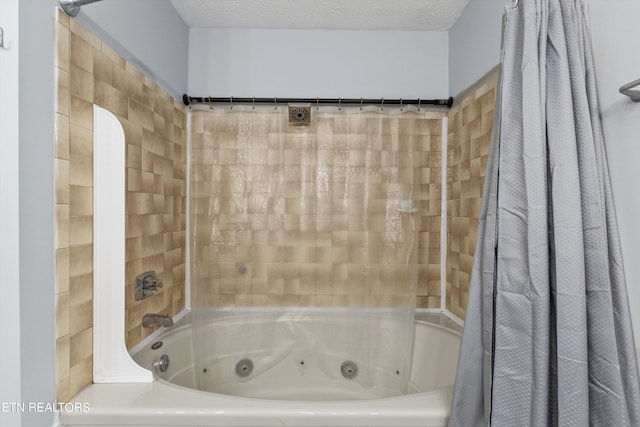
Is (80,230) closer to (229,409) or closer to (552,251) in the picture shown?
(229,409)

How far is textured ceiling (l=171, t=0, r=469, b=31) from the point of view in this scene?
1687 mm

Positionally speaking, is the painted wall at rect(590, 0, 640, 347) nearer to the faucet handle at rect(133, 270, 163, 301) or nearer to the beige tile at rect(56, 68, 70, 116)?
the beige tile at rect(56, 68, 70, 116)

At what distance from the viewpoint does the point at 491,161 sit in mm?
901

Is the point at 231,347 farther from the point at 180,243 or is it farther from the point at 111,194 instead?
the point at 111,194

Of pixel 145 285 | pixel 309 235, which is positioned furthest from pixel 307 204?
pixel 145 285

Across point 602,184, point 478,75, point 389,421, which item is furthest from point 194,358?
point 478,75

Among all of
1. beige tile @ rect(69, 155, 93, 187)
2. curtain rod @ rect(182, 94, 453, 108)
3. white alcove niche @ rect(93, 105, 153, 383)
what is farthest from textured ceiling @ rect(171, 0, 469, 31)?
beige tile @ rect(69, 155, 93, 187)

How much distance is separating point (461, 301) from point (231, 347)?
3.95ft

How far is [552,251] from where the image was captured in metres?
0.81

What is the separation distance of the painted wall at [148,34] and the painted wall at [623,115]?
150 cm

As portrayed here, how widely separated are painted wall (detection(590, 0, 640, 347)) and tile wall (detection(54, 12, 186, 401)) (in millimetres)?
1448

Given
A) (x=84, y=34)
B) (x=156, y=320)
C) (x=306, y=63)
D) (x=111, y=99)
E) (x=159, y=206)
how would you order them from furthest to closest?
(x=306, y=63) → (x=159, y=206) → (x=156, y=320) → (x=111, y=99) → (x=84, y=34)

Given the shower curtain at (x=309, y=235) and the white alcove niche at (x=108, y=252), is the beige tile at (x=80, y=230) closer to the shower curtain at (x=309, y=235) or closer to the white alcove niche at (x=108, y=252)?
the white alcove niche at (x=108, y=252)

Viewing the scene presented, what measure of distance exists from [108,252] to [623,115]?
1502 mm
